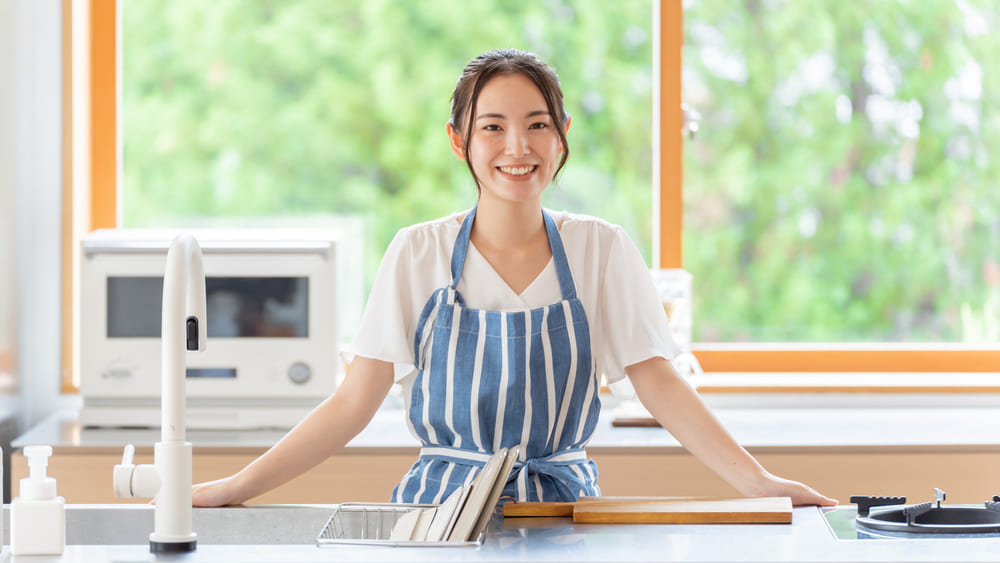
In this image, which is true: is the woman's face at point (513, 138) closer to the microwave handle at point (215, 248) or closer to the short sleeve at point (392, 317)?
the short sleeve at point (392, 317)

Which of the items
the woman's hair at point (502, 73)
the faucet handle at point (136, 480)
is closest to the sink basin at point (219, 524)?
the faucet handle at point (136, 480)

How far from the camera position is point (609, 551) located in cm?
119

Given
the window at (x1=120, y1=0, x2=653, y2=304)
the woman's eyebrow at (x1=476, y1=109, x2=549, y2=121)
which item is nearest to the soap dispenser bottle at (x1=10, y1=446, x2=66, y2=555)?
the woman's eyebrow at (x1=476, y1=109, x2=549, y2=121)

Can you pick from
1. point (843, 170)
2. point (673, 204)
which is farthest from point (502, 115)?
point (843, 170)

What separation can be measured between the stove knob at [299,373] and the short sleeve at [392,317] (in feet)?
2.45

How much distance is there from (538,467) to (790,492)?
35cm

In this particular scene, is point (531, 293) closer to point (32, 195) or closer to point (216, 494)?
point (216, 494)

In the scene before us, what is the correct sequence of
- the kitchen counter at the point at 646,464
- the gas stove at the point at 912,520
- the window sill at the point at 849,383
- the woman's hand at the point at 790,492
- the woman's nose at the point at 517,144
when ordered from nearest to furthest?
the gas stove at the point at 912,520 → the woman's hand at the point at 790,492 → the woman's nose at the point at 517,144 → the kitchen counter at the point at 646,464 → the window sill at the point at 849,383

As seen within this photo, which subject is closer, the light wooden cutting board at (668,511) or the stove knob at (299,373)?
the light wooden cutting board at (668,511)

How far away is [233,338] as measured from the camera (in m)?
2.39

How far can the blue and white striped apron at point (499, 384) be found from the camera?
161 centimetres

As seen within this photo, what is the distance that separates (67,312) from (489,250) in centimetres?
149

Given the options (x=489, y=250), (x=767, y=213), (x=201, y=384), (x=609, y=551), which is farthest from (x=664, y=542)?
(x=767, y=213)

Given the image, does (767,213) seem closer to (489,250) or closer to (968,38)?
(968,38)
